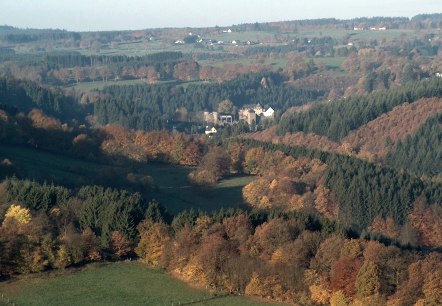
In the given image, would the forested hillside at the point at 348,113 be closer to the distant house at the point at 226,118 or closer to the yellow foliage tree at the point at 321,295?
the distant house at the point at 226,118

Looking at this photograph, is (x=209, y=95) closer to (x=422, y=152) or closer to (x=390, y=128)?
(x=390, y=128)

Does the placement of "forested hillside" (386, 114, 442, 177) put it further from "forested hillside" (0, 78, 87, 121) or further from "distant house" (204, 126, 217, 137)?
"forested hillside" (0, 78, 87, 121)

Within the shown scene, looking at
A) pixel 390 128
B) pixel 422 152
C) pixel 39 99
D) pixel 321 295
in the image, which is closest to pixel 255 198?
pixel 321 295

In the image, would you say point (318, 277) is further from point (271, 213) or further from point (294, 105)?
point (294, 105)

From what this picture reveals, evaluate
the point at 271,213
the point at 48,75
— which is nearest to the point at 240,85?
the point at 48,75

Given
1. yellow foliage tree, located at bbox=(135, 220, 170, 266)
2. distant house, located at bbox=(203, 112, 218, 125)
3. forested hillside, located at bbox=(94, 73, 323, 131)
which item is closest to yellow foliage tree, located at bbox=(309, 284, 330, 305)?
yellow foliage tree, located at bbox=(135, 220, 170, 266)
